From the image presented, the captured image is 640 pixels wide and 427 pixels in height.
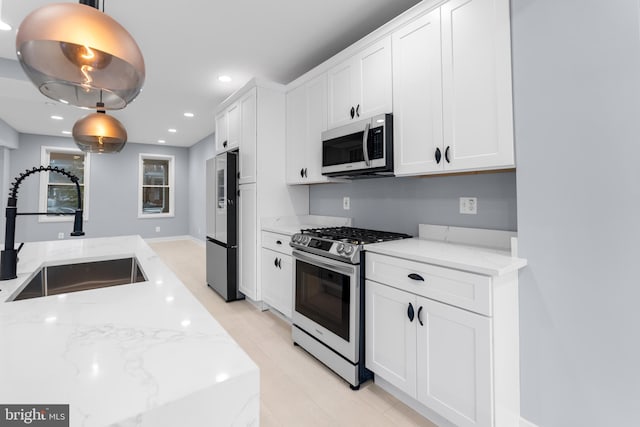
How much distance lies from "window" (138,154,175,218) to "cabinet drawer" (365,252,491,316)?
7.26 meters

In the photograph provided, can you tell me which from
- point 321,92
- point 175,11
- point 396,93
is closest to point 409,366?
point 396,93

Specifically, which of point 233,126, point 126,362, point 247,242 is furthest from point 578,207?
point 233,126

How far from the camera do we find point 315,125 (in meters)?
2.88

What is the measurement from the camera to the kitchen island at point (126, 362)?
523 mm

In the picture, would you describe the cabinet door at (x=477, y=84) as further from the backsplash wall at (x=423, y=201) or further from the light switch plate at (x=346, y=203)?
the light switch plate at (x=346, y=203)

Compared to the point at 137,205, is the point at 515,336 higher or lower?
lower

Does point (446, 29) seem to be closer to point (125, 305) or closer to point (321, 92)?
point (321, 92)

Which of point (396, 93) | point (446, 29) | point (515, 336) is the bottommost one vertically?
point (515, 336)

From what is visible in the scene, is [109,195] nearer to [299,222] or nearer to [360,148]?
[299,222]

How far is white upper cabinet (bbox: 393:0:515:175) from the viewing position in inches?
62.2

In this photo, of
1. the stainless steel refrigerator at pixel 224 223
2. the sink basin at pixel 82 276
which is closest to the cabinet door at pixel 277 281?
the stainless steel refrigerator at pixel 224 223

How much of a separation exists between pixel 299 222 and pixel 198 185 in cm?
472

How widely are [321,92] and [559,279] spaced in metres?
2.29

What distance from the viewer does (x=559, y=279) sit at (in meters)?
1.42
